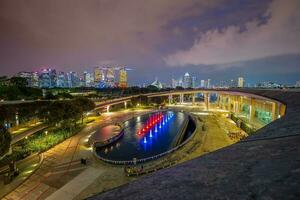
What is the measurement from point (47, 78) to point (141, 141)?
187m

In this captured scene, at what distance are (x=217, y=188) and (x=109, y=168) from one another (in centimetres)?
1834

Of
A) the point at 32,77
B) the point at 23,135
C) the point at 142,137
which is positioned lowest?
the point at 142,137

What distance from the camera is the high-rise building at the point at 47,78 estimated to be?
178725 millimetres

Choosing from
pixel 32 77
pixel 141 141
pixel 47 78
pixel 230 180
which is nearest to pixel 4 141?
pixel 141 141

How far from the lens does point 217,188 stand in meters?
2.01

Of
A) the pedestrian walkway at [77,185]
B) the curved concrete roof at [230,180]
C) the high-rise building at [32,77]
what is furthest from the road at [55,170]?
the high-rise building at [32,77]

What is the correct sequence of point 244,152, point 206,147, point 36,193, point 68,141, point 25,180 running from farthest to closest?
point 68,141, point 206,147, point 25,180, point 36,193, point 244,152

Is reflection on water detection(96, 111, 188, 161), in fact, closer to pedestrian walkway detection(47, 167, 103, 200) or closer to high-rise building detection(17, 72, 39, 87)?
pedestrian walkway detection(47, 167, 103, 200)

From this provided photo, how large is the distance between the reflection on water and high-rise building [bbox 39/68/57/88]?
167622mm

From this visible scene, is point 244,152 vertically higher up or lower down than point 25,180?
higher up

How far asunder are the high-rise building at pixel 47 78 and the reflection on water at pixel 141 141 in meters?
168

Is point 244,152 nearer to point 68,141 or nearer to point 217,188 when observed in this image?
point 217,188

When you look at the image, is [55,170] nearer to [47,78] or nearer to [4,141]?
[4,141]

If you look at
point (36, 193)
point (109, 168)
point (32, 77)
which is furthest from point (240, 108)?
point (32, 77)
